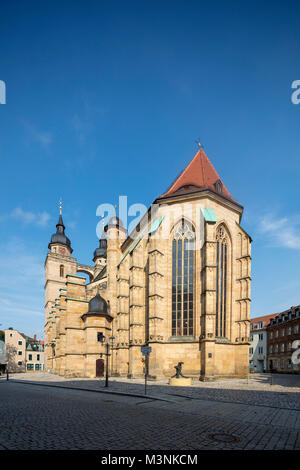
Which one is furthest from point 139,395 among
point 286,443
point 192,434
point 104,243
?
point 104,243

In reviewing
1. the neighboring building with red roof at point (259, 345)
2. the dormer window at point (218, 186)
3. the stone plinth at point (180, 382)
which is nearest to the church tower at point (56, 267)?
the neighboring building with red roof at point (259, 345)

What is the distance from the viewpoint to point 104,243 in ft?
242

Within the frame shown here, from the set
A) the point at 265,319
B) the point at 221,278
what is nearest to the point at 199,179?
the point at 221,278

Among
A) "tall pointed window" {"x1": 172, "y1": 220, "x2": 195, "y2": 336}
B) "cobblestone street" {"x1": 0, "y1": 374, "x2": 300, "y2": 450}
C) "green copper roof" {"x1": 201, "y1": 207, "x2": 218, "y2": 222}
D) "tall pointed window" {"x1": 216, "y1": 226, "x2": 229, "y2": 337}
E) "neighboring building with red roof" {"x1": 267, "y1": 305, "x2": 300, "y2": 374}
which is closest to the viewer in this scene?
"cobblestone street" {"x1": 0, "y1": 374, "x2": 300, "y2": 450}

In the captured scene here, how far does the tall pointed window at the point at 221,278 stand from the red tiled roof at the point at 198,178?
415 cm

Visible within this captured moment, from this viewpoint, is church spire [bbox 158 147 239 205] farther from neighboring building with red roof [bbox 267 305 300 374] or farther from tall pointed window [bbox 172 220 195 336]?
neighboring building with red roof [bbox 267 305 300 374]

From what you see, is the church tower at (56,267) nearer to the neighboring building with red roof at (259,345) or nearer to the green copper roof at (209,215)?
the neighboring building with red roof at (259,345)

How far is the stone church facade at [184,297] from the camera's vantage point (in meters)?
25.2

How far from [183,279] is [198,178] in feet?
32.8

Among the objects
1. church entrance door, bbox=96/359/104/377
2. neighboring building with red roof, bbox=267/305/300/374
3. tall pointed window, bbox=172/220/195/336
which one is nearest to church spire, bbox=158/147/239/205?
tall pointed window, bbox=172/220/195/336

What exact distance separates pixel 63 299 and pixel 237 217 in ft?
74.2

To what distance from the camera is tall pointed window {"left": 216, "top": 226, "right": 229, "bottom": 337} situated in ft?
87.2

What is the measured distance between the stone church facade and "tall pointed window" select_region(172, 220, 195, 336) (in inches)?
3.2
